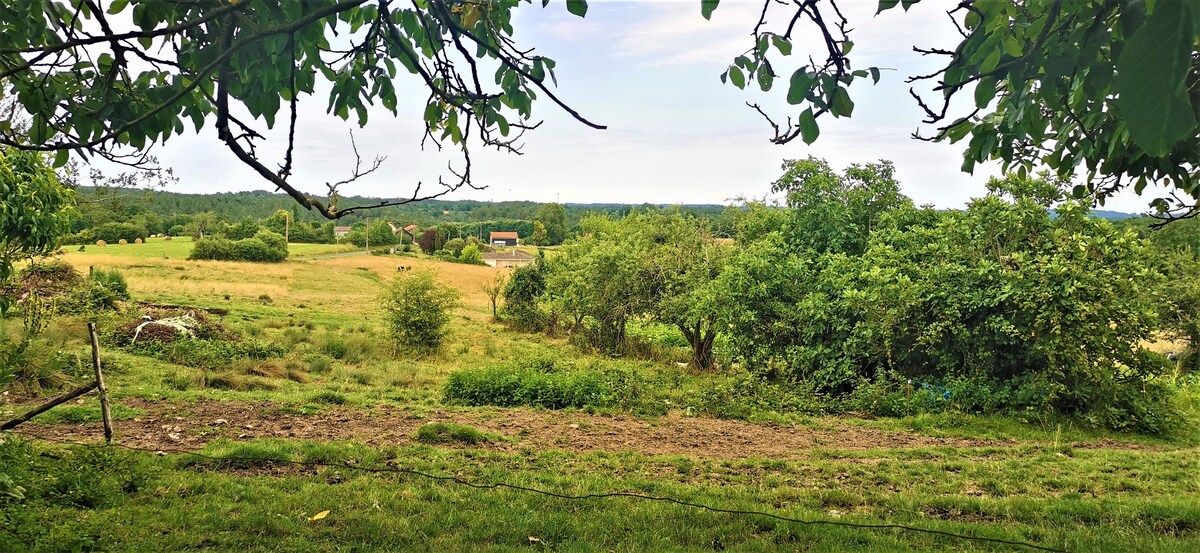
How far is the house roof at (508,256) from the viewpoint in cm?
7044

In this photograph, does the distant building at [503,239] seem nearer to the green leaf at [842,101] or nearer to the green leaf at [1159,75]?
the green leaf at [842,101]

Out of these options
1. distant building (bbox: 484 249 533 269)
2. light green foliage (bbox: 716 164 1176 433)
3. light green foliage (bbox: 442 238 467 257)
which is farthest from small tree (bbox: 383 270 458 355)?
light green foliage (bbox: 442 238 467 257)

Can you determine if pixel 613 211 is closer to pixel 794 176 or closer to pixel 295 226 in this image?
pixel 794 176

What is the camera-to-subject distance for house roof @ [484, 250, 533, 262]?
70438 millimetres

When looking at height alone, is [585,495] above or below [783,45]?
below

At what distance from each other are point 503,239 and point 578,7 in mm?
86068

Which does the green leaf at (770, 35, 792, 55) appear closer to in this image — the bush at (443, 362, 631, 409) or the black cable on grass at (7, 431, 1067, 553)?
the black cable on grass at (7, 431, 1067, 553)

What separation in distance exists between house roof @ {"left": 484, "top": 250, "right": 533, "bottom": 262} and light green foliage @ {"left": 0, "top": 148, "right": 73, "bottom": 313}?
2505 inches

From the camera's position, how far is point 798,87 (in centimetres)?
180

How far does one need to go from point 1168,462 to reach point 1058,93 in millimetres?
6678

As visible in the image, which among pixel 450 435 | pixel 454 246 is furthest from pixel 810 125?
pixel 454 246

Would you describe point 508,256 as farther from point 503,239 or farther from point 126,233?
point 126,233

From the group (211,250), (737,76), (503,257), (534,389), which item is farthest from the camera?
(503,257)

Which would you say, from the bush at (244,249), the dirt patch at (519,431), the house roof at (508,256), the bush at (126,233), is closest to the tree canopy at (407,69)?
the dirt patch at (519,431)
